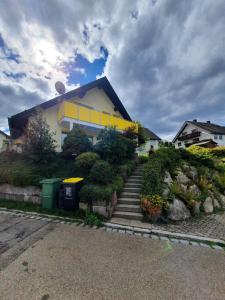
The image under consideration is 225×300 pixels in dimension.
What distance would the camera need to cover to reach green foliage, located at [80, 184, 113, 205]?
4.96 metres

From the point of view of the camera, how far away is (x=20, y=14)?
5.95m

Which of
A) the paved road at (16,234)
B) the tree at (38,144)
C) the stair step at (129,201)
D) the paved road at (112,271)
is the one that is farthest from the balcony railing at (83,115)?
the paved road at (112,271)

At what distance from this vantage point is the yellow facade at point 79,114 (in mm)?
10836

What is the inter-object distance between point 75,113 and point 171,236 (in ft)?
32.3

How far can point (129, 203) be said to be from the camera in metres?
5.68

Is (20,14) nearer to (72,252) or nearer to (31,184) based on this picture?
(31,184)

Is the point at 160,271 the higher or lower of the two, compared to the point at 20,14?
lower

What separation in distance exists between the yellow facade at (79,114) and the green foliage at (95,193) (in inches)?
217

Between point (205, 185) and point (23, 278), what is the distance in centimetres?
724

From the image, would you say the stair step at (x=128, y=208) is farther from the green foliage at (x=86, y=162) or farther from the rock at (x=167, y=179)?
the green foliage at (x=86, y=162)

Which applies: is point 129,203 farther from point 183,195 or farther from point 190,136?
point 190,136

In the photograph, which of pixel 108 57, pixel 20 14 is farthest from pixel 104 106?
pixel 20 14

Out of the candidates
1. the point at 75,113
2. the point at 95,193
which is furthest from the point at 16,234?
the point at 75,113

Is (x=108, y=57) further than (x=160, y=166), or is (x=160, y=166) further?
(x=108, y=57)
